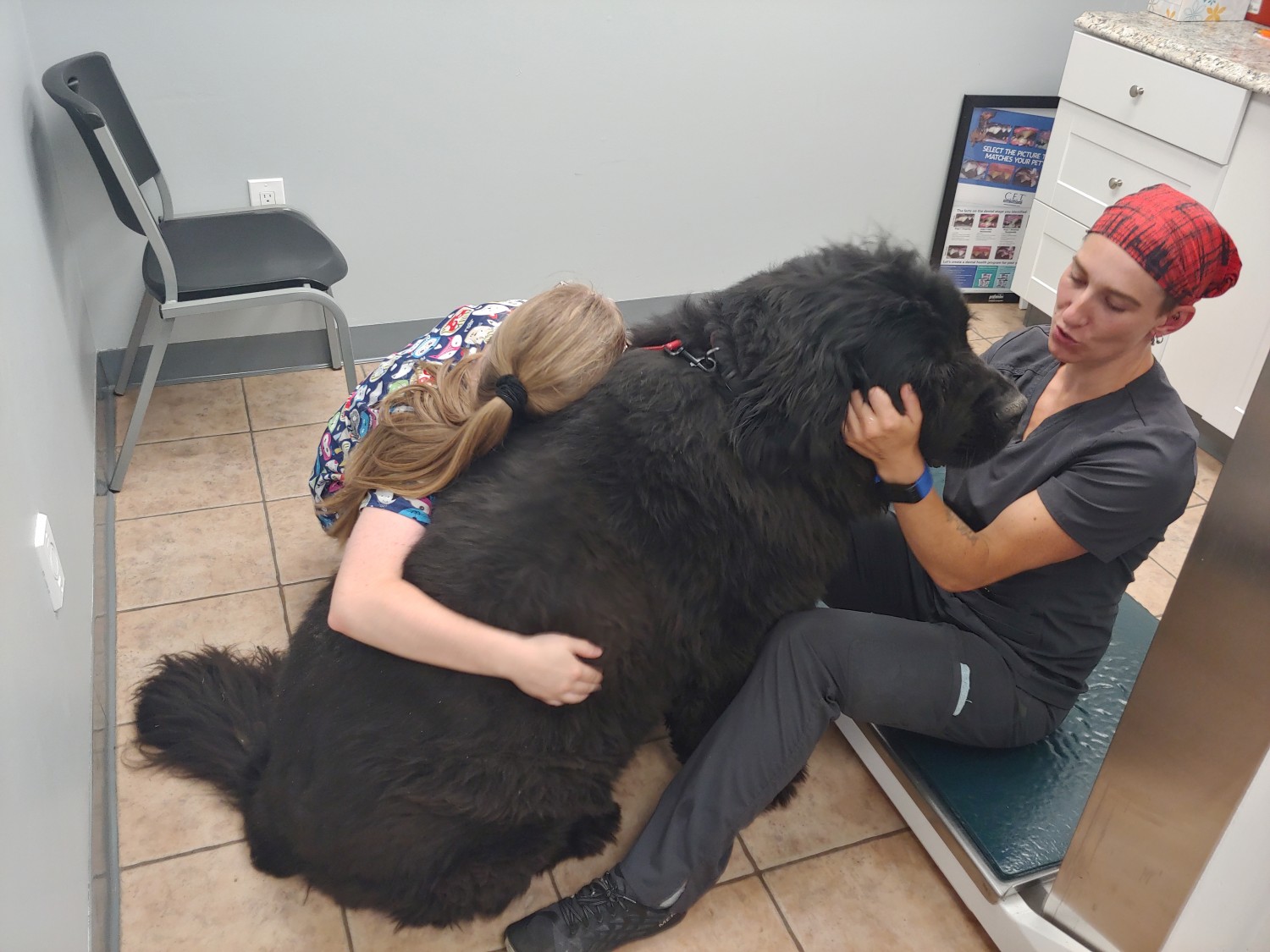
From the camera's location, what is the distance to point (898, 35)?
309cm

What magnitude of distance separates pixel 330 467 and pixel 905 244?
1053 millimetres

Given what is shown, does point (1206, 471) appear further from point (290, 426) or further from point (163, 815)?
point (163, 815)

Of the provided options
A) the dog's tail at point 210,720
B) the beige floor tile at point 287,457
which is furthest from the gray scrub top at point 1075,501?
the beige floor tile at point 287,457

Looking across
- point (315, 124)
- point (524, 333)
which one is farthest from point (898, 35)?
point (524, 333)

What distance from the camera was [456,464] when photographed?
1.33 m

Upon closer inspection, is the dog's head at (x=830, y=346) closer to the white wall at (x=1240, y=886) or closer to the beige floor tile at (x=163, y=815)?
the white wall at (x=1240, y=886)

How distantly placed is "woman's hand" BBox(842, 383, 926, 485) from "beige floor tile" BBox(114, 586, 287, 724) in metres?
1.26

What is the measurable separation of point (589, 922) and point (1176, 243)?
124 centimetres

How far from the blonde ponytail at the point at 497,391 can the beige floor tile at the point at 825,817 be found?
0.84m

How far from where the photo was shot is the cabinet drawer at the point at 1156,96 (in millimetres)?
2510

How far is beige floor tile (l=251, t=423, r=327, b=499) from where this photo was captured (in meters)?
2.38

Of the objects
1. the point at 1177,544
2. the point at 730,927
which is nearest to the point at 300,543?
the point at 730,927

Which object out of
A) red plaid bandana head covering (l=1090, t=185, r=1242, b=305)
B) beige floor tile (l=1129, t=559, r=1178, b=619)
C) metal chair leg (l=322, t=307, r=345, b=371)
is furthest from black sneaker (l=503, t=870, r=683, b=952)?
metal chair leg (l=322, t=307, r=345, b=371)

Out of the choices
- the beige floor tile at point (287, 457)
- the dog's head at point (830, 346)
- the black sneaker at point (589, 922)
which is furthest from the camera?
the beige floor tile at point (287, 457)
